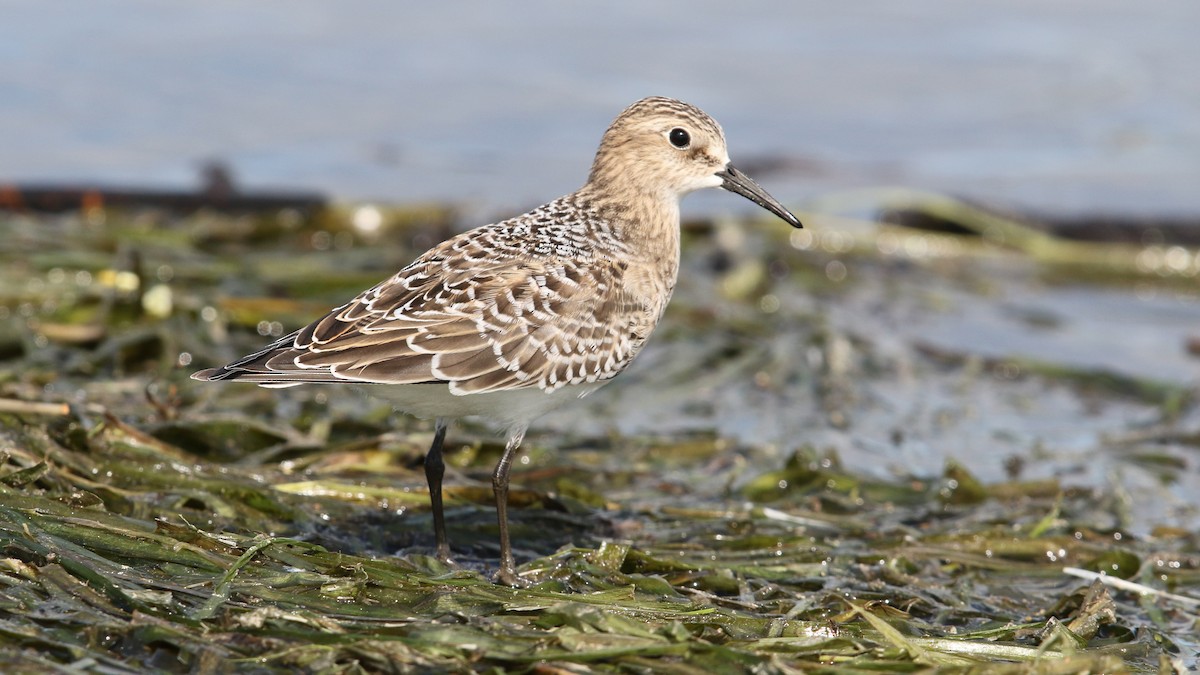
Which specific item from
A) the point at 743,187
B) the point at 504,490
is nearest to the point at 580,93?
the point at 743,187

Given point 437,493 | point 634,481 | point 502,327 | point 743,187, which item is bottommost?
point 634,481

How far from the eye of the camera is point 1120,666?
436 cm

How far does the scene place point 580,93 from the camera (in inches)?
508

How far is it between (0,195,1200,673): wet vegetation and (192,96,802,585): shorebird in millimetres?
545

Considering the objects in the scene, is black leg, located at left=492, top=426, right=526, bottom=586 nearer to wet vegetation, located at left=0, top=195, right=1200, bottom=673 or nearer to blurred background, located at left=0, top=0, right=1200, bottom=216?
wet vegetation, located at left=0, top=195, right=1200, bottom=673

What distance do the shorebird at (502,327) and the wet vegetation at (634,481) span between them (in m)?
0.54

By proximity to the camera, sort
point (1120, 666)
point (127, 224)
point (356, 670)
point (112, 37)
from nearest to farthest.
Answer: point (356, 670) → point (1120, 666) → point (127, 224) → point (112, 37)

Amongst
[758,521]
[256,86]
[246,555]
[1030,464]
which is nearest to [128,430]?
[246,555]

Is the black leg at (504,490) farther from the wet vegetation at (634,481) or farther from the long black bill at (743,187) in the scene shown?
the long black bill at (743,187)

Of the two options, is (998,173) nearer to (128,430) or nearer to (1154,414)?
(1154,414)

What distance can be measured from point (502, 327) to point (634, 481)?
1.52 metres

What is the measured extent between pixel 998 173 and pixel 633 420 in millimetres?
5836

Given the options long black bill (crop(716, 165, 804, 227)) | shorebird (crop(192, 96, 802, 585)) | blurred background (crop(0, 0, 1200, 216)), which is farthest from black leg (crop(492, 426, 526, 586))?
blurred background (crop(0, 0, 1200, 216))

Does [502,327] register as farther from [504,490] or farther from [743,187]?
[743,187]
